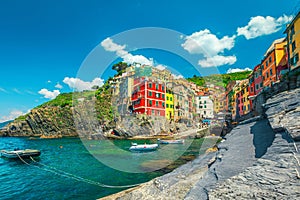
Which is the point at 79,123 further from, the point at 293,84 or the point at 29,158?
the point at 293,84

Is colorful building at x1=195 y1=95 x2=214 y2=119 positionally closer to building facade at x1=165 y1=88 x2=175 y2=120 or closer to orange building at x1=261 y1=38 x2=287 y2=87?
building facade at x1=165 y1=88 x2=175 y2=120

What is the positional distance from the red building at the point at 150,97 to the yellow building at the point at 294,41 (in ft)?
87.8

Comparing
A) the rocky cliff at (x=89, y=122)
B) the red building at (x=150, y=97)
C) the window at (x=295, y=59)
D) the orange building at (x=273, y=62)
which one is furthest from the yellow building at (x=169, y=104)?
the window at (x=295, y=59)

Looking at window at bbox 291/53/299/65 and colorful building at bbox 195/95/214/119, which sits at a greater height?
window at bbox 291/53/299/65

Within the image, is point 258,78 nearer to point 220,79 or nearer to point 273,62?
point 273,62

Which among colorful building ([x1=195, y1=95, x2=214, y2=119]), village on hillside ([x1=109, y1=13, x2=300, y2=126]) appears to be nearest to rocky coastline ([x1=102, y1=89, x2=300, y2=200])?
village on hillside ([x1=109, y1=13, x2=300, y2=126])

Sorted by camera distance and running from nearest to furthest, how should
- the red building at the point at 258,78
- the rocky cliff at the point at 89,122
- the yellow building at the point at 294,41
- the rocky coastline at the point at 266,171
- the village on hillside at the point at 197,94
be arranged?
the rocky coastline at the point at 266,171 → the yellow building at the point at 294,41 → the village on hillside at the point at 197,94 → the red building at the point at 258,78 → the rocky cliff at the point at 89,122

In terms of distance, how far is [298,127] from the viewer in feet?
14.6

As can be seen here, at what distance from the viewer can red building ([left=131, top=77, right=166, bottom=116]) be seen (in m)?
43.5

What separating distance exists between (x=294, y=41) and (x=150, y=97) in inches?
1149

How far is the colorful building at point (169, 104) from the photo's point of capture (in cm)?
4556

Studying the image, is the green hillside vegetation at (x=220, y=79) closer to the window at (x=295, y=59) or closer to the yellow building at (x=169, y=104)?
the yellow building at (x=169, y=104)

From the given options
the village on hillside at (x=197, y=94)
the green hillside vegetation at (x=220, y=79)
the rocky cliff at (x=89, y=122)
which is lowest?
the rocky cliff at (x=89, y=122)

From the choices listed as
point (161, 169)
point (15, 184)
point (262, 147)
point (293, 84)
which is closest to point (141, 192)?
point (262, 147)
